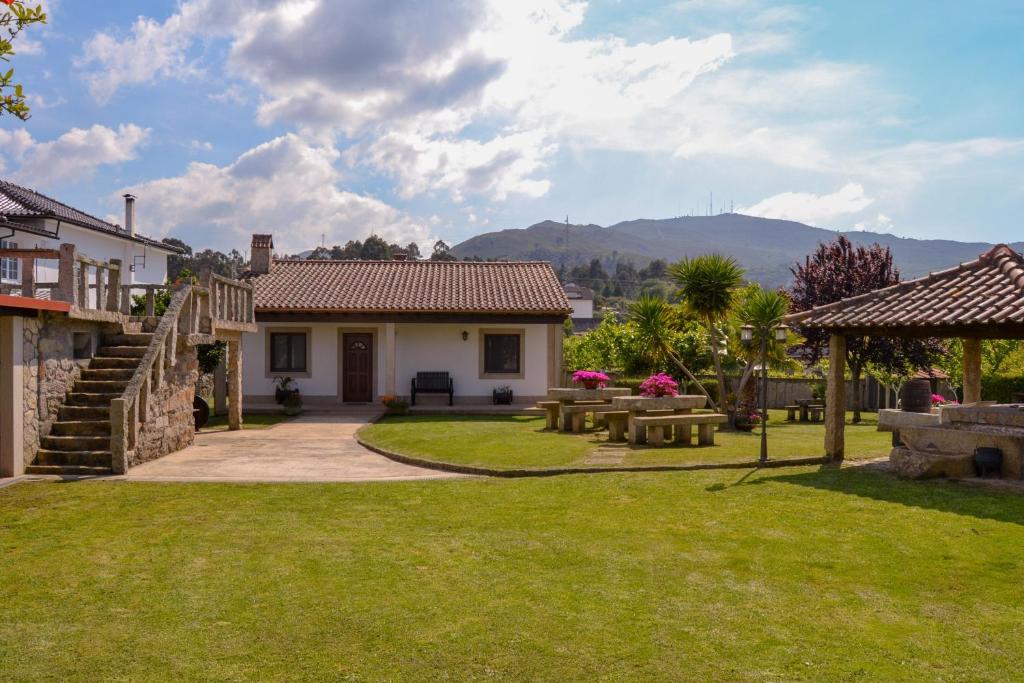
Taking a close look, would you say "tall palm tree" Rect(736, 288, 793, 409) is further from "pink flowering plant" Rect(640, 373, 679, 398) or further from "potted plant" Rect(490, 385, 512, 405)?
"potted plant" Rect(490, 385, 512, 405)

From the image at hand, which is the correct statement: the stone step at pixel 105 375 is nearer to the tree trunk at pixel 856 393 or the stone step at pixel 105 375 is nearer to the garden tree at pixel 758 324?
the garden tree at pixel 758 324

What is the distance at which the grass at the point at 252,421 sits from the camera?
17.7 meters

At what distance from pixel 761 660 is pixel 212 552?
15.6ft

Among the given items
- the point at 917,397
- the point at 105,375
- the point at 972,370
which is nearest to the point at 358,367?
the point at 105,375

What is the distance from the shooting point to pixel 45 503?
9.02 meters

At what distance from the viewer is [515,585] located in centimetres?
605

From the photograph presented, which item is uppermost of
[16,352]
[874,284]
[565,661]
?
[874,284]

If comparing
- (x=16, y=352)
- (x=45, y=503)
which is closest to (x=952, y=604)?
(x=45, y=503)

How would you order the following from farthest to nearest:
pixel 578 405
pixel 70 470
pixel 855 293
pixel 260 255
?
pixel 260 255, pixel 855 293, pixel 578 405, pixel 70 470

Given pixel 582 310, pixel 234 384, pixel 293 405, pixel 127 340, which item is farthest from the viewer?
pixel 582 310

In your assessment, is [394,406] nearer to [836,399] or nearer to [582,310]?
[836,399]

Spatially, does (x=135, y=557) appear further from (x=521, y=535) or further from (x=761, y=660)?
(x=761, y=660)

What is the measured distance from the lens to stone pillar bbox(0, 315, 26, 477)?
10266 mm

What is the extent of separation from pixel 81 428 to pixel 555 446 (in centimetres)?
744
